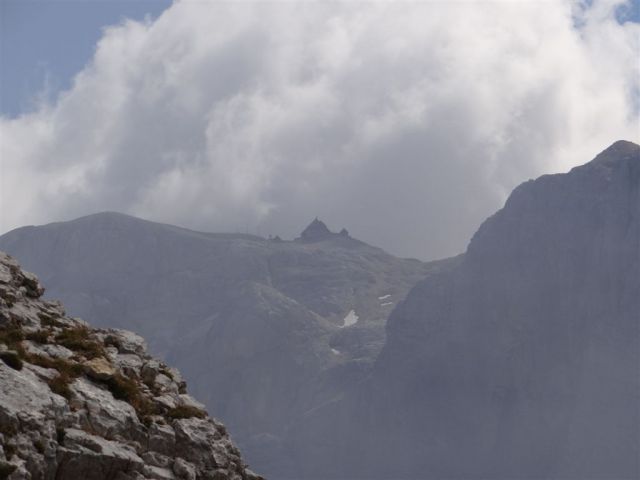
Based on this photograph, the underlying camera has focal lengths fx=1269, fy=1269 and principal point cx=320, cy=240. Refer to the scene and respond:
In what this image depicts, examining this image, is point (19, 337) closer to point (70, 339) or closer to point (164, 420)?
point (70, 339)

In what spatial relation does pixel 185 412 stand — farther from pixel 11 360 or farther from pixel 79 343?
pixel 11 360

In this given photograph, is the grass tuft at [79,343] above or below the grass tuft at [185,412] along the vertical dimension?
above

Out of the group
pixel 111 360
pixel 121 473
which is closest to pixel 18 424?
pixel 121 473

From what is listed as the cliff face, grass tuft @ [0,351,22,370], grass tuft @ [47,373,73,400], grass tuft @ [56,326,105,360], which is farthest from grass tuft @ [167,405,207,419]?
grass tuft @ [0,351,22,370]

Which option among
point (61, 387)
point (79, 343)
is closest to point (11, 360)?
point (61, 387)

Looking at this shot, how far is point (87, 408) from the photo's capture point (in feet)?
167

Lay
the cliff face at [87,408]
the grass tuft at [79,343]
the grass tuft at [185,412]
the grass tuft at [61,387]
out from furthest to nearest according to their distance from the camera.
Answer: the grass tuft at [79,343] < the grass tuft at [185,412] < the grass tuft at [61,387] < the cliff face at [87,408]

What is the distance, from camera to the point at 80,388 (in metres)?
52.1

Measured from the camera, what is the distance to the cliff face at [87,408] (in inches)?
1823

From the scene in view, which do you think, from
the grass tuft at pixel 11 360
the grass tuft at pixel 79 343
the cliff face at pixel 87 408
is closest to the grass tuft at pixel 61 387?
the cliff face at pixel 87 408

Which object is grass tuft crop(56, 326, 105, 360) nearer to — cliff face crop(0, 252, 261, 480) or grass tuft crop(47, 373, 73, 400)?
cliff face crop(0, 252, 261, 480)

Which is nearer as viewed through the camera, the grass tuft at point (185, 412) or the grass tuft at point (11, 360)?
the grass tuft at point (11, 360)

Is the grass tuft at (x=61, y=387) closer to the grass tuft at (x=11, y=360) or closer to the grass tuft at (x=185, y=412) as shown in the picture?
the grass tuft at (x=11, y=360)

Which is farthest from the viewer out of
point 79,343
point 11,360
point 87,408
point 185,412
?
point 79,343
